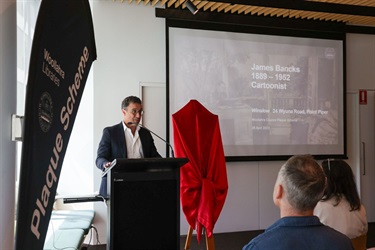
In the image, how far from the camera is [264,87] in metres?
5.62

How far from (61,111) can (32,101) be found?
0.53 feet

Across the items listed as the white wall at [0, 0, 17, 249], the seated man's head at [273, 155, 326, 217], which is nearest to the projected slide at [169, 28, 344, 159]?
the seated man's head at [273, 155, 326, 217]

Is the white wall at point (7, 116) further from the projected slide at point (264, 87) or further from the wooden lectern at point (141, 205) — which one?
the projected slide at point (264, 87)

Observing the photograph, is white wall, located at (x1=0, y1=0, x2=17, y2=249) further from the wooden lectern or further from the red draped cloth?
the red draped cloth

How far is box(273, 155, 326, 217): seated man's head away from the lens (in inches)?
53.2

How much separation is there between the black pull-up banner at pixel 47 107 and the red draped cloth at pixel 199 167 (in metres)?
2.49

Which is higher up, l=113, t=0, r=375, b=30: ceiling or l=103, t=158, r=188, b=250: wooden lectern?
l=113, t=0, r=375, b=30: ceiling

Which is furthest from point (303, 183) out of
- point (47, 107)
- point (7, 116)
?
point (7, 116)

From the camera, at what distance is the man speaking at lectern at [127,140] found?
10.5 ft

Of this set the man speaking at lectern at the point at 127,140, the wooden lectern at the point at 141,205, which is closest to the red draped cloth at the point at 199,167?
the man speaking at lectern at the point at 127,140

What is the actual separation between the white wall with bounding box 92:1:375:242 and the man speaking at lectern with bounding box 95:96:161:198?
69.2 inches

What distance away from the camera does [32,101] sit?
92 cm

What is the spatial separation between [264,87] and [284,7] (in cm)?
118

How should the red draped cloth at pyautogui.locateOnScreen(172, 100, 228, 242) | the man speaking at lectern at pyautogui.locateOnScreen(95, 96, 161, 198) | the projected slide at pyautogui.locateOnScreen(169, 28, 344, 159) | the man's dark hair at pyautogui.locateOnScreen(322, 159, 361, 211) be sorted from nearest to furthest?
the man's dark hair at pyautogui.locateOnScreen(322, 159, 361, 211) < the man speaking at lectern at pyautogui.locateOnScreen(95, 96, 161, 198) < the red draped cloth at pyautogui.locateOnScreen(172, 100, 228, 242) < the projected slide at pyautogui.locateOnScreen(169, 28, 344, 159)
